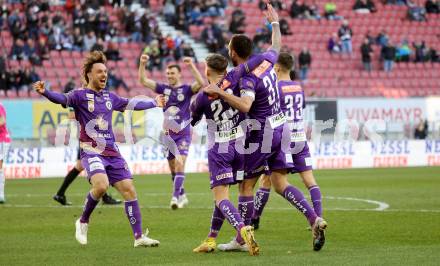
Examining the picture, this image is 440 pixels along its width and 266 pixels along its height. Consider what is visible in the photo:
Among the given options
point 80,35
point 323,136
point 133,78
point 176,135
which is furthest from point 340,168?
point 176,135

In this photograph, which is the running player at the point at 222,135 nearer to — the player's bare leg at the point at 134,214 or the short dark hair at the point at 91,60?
the player's bare leg at the point at 134,214

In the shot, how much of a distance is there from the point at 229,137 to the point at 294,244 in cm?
182

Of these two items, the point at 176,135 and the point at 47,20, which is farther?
the point at 47,20

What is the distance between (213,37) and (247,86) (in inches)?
1137

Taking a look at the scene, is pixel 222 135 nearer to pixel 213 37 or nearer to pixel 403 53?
pixel 213 37

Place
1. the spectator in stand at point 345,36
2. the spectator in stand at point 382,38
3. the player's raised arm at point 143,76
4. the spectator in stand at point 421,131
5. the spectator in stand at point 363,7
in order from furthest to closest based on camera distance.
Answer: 1. the spectator in stand at point 363,7
2. the spectator in stand at point 382,38
3. the spectator in stand at point 345,36
4. the spectator in stand at point 421,131
5. the player's raised arm at point 143,76

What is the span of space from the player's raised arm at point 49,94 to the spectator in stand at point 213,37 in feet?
88.0

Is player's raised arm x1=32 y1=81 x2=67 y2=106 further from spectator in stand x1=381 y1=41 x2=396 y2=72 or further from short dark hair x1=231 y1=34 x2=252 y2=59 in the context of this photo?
spectator in stand x1=381 y1=41 x2=396 y2=72

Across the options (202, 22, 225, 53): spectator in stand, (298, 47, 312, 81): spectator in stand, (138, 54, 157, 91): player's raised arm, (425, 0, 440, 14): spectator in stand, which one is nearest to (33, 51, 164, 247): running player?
(138, 54, 157, 91): player's raised arm

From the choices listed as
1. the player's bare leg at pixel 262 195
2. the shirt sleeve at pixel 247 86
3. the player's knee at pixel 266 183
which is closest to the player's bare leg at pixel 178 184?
the player's bare leg at pixel 262 195

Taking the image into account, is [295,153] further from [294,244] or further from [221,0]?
[221,0]

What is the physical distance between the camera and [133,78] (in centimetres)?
3541

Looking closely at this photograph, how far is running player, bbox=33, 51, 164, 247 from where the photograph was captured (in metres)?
11.8

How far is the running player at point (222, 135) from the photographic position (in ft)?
35.0
